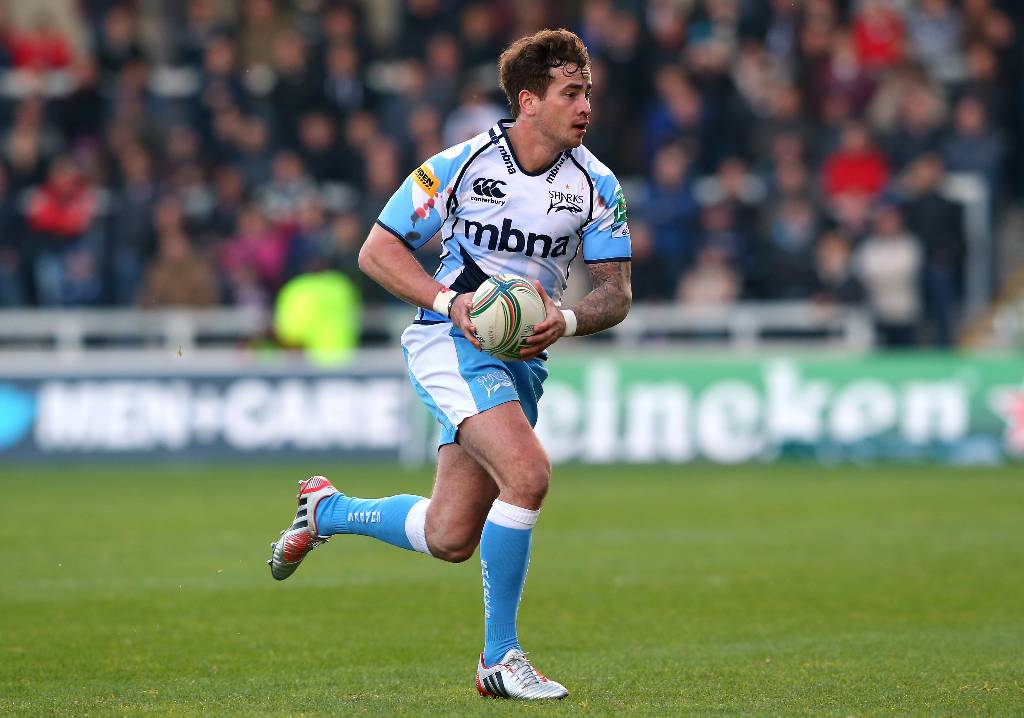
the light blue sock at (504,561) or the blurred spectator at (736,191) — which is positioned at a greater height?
the blurred spectator at (736,191)

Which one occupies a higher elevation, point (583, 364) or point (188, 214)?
point (188, 214)

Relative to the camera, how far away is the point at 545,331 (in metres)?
6.70

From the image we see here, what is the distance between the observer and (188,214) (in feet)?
67.2

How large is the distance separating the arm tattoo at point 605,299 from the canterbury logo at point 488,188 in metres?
0.51

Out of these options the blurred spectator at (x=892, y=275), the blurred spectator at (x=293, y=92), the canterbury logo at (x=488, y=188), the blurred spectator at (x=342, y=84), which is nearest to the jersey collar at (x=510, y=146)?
the canterbury logo at (x=488, y=188)

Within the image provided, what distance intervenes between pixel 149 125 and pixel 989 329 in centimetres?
1012

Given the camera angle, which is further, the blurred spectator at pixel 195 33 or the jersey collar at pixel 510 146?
the blurred spectator at pixel 195 33

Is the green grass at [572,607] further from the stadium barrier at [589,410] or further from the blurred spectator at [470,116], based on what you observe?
the blurred spectator at [470,116]

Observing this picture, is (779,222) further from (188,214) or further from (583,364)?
(188,214)

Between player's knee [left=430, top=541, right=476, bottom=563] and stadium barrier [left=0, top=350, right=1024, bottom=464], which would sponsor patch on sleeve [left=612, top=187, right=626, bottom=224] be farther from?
stadium barrier [left=0, top=350, right=1024, bottom=464]

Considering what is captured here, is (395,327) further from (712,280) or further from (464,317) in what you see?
(464,317)

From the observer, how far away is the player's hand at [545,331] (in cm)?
670

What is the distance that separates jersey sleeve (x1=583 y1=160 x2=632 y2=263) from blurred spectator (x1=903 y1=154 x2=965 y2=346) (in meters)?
12.4

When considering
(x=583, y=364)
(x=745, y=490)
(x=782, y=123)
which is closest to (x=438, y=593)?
(x=745, y=490)
